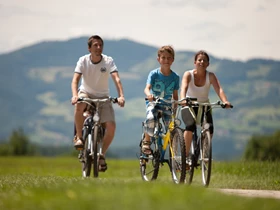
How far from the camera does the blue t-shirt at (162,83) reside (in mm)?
12305

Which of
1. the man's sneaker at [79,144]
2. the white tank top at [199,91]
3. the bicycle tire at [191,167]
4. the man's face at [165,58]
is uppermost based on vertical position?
the man's face at [165,58]

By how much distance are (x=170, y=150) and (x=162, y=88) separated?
113 centimetres

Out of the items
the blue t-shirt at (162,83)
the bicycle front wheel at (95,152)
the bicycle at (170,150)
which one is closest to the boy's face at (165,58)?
the blue t-shirt at (162,83)

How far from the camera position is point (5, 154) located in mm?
158125

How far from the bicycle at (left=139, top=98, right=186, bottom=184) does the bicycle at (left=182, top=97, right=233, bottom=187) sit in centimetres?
25

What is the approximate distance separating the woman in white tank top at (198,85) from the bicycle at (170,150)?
0.27m

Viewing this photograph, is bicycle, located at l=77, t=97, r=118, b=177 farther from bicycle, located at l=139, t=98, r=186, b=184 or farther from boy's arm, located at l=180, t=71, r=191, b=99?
boy's arm, located at l=180, t=71, r=191, b=99

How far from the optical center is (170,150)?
39.2 ft

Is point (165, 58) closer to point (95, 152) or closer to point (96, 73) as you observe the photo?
point (96, 73)

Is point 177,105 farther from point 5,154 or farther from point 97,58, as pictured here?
point 5,154

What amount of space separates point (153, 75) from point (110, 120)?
1221 millimetres

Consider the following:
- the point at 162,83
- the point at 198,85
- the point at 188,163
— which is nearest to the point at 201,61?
the point at 198,85

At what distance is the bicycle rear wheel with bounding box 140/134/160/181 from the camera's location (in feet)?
41.1

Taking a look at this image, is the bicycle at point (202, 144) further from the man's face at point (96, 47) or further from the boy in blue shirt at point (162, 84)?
the man's face at point (96, 47)
